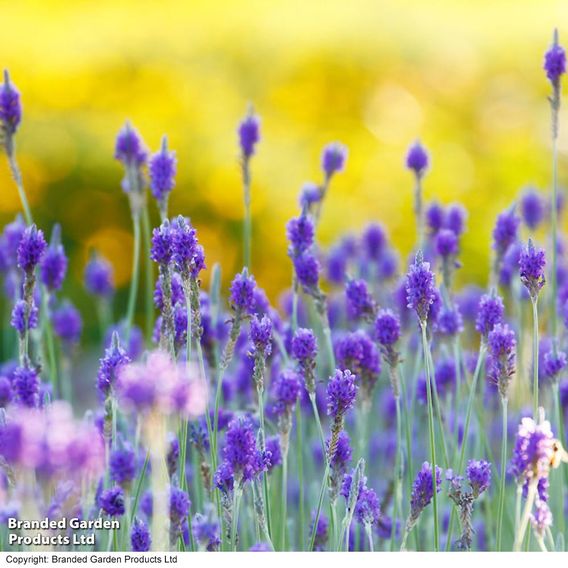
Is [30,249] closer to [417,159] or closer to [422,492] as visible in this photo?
[422,492]

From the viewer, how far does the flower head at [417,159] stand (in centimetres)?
233

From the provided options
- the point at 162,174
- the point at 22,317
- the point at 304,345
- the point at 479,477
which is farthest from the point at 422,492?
the point at 162,174

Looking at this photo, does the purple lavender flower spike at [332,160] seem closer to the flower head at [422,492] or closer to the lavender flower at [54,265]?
the lavender flower at [54,265]

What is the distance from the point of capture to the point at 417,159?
233 cm

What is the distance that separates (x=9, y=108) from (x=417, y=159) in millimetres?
956

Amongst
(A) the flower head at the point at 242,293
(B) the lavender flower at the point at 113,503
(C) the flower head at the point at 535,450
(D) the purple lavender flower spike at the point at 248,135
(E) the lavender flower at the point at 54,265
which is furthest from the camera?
(D) the purple lavender flower spike at the point at 248,135

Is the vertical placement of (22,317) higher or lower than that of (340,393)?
higher

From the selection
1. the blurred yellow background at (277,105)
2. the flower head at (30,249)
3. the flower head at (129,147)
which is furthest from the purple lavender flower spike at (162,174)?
the blurred yellow background at (277,105)

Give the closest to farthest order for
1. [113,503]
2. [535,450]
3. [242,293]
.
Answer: [535,450] < [113,503] < [242,293]

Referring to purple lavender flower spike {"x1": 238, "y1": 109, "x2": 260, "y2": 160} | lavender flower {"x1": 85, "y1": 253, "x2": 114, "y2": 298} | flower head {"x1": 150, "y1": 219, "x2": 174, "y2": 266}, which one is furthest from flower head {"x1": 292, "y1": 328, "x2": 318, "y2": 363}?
lavender flower {"x1": 85, "y1": 253, "x2": 114, "y2": 298}

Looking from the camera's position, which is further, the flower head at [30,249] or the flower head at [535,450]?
the flower head at [30,249]

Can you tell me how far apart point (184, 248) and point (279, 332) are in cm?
69

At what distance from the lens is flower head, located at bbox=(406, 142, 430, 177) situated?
2332 mm

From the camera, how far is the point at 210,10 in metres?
6.19
